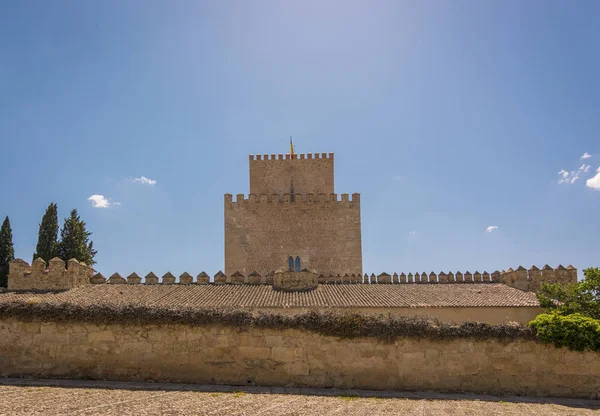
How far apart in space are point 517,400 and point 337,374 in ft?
11.2

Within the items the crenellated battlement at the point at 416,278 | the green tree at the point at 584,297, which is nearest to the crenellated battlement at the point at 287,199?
the crenellated battlement at the point at 416,278

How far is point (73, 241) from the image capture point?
2681 centimetres

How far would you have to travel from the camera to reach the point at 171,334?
9.75 metres

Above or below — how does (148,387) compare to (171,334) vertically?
below

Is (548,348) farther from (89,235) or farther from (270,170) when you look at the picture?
(89,235)

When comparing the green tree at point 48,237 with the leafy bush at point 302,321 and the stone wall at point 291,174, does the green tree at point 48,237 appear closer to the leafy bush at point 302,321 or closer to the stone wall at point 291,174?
the stone wall at point 291,174

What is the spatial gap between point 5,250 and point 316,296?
16305 mm

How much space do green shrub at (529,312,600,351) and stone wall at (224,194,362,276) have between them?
713 inches

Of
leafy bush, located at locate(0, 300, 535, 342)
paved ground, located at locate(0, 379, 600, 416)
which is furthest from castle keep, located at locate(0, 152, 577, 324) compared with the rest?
paved ground, located at locate(0, 379, 600, 416)

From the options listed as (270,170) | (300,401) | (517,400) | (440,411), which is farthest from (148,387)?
(270,170)

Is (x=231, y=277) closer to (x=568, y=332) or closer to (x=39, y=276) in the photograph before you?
(x=39, y=276)

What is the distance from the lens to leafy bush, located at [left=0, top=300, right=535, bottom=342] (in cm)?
964

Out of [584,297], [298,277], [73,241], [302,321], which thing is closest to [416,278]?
[298,277]

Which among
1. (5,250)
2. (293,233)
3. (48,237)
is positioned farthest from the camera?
(293,233)
